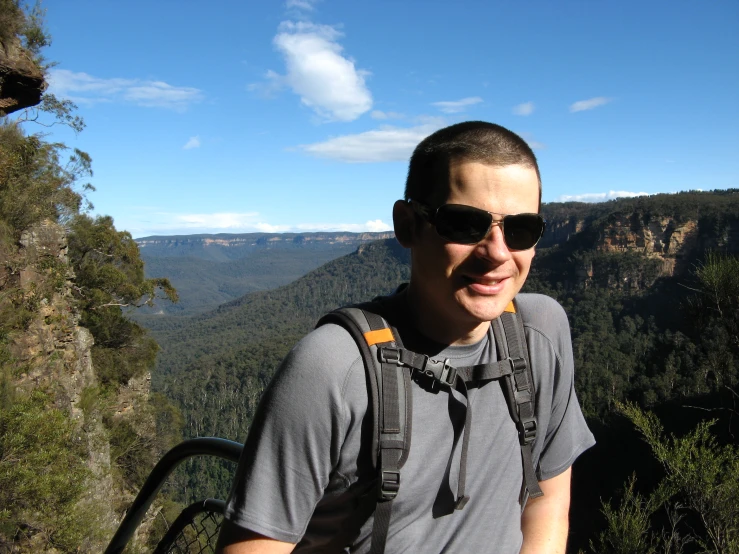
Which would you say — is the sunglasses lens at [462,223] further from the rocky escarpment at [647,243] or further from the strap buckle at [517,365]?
the rocky escarpment at [647,243]

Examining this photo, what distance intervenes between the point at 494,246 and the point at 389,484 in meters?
0.64

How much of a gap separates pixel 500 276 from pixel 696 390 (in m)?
34.3

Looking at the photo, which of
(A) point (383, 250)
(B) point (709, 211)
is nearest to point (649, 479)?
(B) point (709, 211)

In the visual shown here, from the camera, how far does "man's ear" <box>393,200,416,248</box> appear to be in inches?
56.7

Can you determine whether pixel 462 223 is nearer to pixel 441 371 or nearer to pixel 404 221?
pixel 404 221

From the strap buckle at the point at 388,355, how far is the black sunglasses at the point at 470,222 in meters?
0.32

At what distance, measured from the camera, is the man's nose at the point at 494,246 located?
1.38 metres

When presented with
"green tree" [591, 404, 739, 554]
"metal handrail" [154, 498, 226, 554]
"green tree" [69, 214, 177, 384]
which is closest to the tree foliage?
"metal handrail" [154, 498, 226, 554]

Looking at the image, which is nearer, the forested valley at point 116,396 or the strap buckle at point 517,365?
the strap buckle at point 517,365

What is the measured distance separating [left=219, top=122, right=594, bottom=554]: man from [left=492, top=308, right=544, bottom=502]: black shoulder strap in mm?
24

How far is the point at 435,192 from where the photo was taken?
54.4 inches

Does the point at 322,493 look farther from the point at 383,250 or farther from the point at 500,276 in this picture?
the point at 383,250

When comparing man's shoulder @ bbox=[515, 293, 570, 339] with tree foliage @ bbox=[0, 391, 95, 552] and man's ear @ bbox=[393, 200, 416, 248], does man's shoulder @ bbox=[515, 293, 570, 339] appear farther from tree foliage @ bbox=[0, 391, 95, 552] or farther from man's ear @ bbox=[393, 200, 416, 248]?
tree foliage @ bbox=[0, 391, 95, 552]

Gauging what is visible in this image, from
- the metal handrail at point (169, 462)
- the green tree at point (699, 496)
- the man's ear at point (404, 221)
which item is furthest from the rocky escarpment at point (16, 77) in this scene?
the green tree at point (699, 496)
